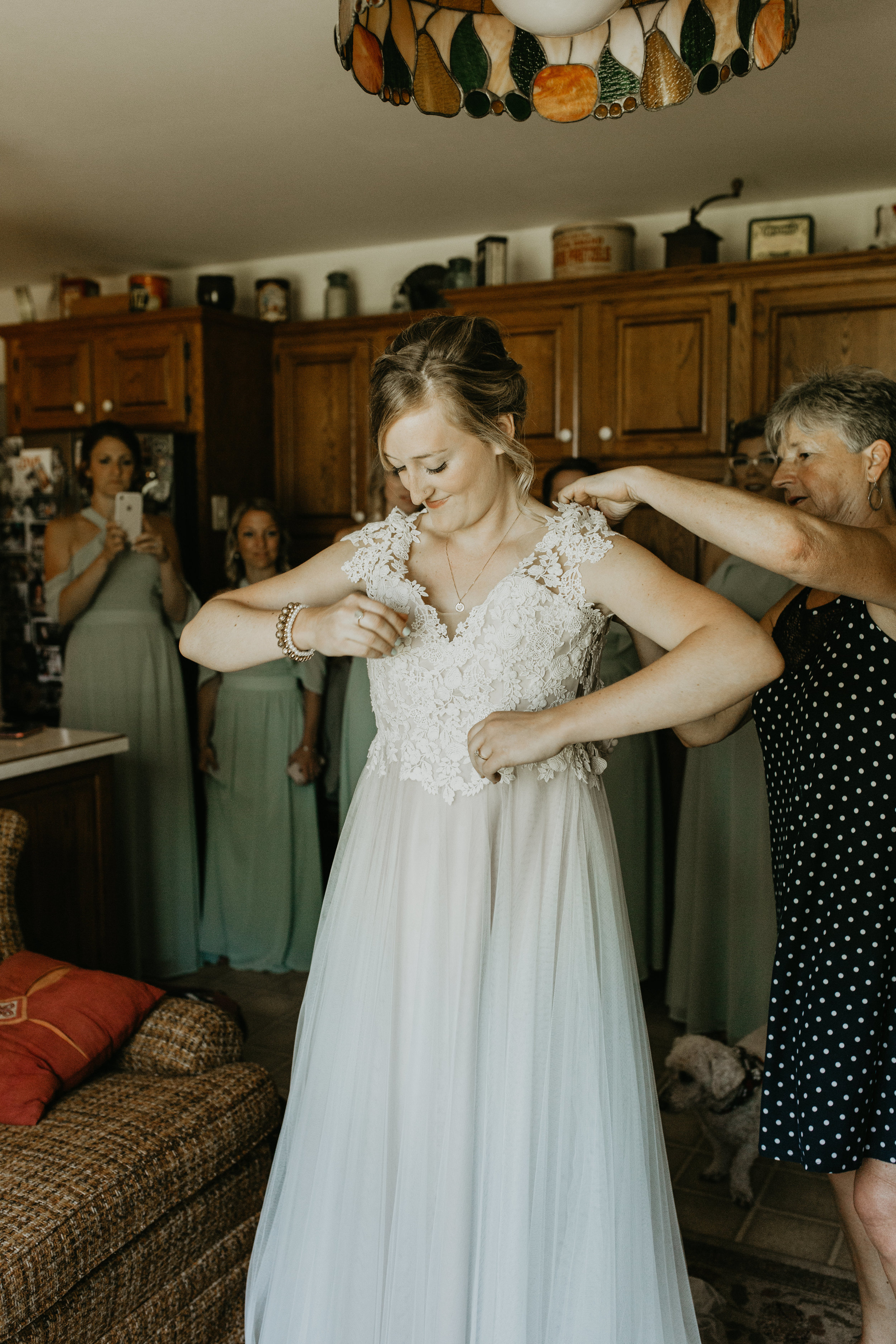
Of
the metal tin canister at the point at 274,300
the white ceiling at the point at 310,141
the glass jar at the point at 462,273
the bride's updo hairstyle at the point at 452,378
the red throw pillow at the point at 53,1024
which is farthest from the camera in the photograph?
the metal tin canister at the point at 274,300

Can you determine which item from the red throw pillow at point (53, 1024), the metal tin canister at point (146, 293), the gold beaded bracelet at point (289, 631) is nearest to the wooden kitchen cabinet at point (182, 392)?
the metal tin canister at point (146, 293)

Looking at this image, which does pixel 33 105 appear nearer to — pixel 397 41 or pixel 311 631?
pixel 397 41

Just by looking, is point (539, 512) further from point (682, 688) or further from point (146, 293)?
point (146, 293)

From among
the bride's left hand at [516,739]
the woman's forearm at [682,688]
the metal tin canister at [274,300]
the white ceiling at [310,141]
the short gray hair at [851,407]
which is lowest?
the bride's left hand at [516,739]

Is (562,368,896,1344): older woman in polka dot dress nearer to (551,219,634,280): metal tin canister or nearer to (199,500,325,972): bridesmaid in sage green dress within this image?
(199,500,325,972): bridesmaid in sage green dress

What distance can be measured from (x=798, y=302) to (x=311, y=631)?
2.85 metres

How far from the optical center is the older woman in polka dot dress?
58.2 inches

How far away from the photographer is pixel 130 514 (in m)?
3.54

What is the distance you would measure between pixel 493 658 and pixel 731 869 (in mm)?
1885

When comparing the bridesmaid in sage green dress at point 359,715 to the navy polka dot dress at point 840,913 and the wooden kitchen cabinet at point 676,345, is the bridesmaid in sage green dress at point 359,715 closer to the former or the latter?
the wooden kitchen cabinet at point 676,345

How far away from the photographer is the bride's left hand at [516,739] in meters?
1.40

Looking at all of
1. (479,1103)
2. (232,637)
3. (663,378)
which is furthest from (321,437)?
(479,1103)

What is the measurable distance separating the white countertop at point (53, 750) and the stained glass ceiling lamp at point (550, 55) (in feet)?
5.70

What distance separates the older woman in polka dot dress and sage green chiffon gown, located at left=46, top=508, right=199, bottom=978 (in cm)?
235
